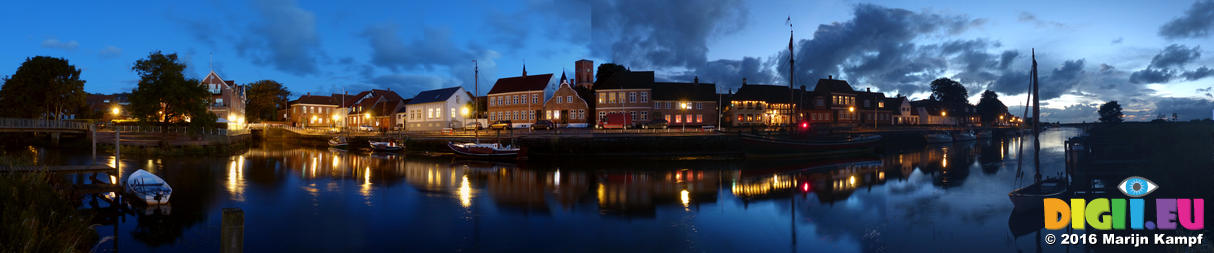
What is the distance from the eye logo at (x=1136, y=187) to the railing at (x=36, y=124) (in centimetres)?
5888

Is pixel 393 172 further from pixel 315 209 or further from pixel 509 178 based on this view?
pixel 315 209

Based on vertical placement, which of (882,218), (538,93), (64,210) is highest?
(538,93)

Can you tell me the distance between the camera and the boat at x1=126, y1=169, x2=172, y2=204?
59.6 ft

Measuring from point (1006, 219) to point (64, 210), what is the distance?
29914 millimetres

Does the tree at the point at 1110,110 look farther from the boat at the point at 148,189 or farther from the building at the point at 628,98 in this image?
the boat at the point at 148,189

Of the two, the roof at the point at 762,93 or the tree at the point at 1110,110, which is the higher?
the roof at the point at 762,93

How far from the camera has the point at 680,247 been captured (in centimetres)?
1479

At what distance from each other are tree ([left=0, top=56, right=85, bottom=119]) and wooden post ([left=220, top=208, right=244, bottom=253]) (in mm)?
62365

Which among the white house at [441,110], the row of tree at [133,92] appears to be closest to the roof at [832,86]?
the white house at [441,110]

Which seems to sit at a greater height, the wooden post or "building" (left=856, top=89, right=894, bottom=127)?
"building" (left=856, top=89, right=894, bottom=127)

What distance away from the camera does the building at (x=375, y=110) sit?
84750 mm

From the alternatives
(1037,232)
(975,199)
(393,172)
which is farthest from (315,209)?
(975,199)

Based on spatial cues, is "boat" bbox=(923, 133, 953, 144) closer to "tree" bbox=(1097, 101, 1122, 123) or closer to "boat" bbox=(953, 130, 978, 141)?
"boat" bbox=(953, 130, 978, 141)

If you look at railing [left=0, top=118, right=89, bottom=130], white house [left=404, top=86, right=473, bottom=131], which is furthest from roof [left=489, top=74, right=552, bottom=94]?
railing [left=0, top=118, right=89, bottom=130]
